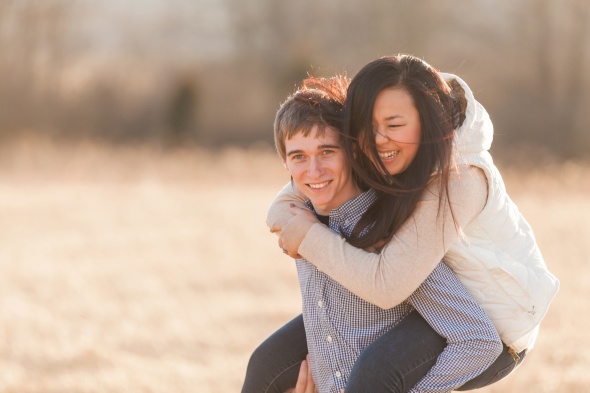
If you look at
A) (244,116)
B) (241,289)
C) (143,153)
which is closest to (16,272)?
(241,289)

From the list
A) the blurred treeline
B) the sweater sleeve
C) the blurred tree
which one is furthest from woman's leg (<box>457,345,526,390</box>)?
the blurred tree

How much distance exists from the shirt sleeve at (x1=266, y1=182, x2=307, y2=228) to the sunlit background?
4.12ft

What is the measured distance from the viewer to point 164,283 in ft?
28.4

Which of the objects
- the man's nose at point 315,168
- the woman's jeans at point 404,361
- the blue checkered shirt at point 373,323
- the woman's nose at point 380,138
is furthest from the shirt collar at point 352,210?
the woman's jeans at point 404,361

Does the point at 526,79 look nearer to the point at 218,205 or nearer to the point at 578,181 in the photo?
the point at 578,181

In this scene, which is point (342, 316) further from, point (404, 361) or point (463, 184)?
point (463, 184)

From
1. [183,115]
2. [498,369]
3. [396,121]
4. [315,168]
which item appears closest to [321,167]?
[315,168]

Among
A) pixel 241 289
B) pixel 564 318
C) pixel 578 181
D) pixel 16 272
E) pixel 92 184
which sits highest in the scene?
pixel 92 184

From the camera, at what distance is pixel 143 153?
2084 cm

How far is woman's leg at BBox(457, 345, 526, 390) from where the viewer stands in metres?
2.94

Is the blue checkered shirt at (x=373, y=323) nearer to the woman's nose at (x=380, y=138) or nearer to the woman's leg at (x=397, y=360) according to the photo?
the woman's leg at (x=397, y=360)

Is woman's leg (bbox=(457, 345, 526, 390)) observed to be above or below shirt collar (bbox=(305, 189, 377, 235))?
below

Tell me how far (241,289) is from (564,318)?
2.92m

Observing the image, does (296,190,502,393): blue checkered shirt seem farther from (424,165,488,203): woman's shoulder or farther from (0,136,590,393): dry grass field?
(0,136,590,393): dry grass field
